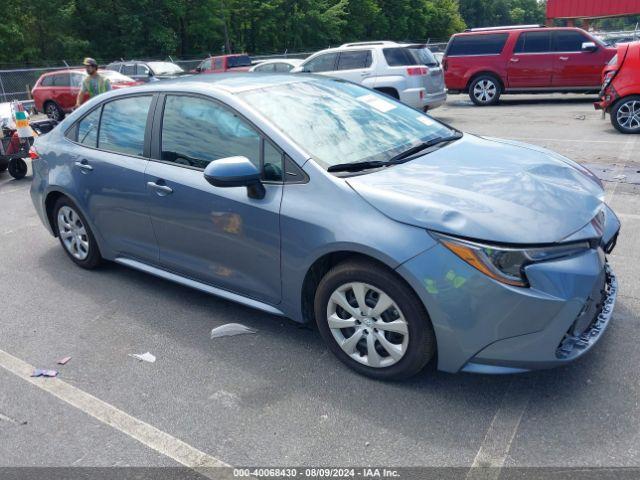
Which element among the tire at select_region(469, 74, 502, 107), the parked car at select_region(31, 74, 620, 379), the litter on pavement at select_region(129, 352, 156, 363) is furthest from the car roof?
the tire at select_region(469, 74, 502, 107)

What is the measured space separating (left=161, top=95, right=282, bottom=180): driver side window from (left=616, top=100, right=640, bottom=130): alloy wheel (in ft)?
27.0

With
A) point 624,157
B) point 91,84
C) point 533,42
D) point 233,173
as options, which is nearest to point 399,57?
point 533,42

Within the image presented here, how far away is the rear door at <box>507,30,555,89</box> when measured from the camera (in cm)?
1391

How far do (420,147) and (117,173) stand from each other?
2.20 meters

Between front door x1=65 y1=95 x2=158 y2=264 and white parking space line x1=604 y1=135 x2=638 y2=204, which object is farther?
white parking space line x1=604 y1=135 x2=638 y2=204

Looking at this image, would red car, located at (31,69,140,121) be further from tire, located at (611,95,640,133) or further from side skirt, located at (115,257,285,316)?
side skirt, located at (115,257,285,316)

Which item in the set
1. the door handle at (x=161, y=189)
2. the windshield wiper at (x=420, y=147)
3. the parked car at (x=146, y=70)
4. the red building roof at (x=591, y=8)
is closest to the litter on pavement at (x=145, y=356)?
the door handle at (x=161, y=189)

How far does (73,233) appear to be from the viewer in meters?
5.01

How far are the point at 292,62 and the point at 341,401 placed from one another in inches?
576

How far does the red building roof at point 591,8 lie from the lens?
126 feet

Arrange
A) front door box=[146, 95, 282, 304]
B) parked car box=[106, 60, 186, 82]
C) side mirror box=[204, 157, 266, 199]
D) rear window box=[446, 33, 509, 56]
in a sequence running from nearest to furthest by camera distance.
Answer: side mirror box=[204, 157, 266, 199], front door box=[146, 95, 282, 304], rear window box=[446, 33, 509, 56], parked car box=[106, 60, 186, 82]

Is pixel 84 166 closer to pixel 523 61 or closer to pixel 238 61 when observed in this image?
pixel 523 61

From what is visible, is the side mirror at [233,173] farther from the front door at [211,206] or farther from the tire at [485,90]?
the tire at [485,90]

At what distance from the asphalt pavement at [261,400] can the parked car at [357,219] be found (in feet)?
0.86
